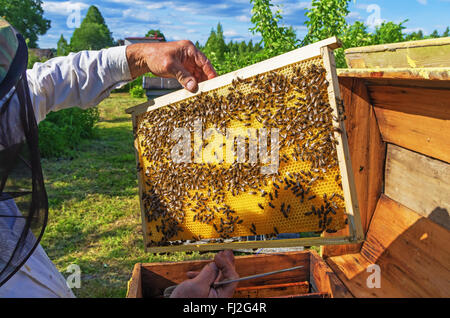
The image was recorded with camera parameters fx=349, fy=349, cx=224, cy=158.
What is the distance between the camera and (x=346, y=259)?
3418 mm

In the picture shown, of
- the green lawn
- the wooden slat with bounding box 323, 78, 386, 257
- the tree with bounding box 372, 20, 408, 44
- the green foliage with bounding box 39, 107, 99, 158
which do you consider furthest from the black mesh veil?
the green foliage with bounding box 39, 107, 99, 158

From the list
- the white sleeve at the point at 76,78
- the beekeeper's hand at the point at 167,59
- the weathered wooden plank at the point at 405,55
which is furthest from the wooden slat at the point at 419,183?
the white sleeve at the point at 76,78

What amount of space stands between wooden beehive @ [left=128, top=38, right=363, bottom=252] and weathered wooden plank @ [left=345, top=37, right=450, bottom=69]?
2.32 ft

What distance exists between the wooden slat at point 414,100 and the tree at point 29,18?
191ft

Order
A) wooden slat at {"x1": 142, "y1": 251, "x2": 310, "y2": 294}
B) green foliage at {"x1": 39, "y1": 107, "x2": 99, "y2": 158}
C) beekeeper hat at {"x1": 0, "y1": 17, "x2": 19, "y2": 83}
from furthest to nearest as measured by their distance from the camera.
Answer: green foliage at {"x1": 39, "y1": 107, "x2": 99, "y2": 158} → wooden slat at {"x1": 142, "y1": 251, "x2": 310, "y2": 294} → beekeeper hat at {"x1": 0, "y1": 17, "x2": 19, "y2": 83}

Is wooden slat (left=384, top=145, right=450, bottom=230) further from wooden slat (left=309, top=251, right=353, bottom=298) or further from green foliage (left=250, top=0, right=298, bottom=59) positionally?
green foliage (left=250, top=0, right=298, bottom=59)

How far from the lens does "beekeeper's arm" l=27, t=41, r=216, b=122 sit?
2.76 metres

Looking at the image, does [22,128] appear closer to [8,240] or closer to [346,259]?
[8,240]

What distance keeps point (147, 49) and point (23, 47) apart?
3.80 ft

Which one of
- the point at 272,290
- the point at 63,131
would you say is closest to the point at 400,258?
the point at 272,290

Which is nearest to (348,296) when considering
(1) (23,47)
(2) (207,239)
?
(2) (207,239)

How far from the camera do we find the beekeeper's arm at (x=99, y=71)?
2760 millimetres

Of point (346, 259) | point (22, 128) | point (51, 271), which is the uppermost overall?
point (22, 128)

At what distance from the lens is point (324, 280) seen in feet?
9.18
